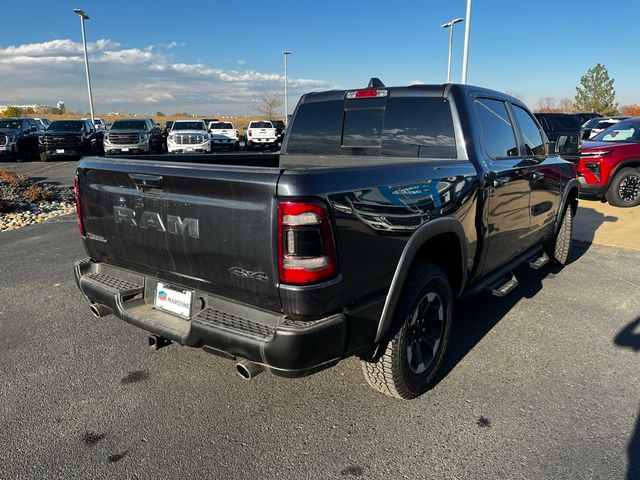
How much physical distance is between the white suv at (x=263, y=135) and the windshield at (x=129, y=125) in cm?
759

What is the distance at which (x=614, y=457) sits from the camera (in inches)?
97.6

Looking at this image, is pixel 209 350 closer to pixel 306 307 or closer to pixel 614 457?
pixel 306 307

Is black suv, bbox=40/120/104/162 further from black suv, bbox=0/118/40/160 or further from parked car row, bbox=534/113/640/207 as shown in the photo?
parked car row, bbox=534/113/640/207

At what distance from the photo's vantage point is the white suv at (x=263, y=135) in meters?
28.0

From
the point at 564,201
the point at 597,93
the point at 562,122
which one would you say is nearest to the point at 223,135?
the point at 562,122

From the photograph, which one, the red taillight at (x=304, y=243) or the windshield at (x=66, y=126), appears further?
the windshield at (x=66, y=126)

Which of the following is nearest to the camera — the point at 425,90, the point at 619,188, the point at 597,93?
the point at 425,90

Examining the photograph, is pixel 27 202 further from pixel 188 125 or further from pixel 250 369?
pixel 188 125

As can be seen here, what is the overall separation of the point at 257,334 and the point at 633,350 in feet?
10.5

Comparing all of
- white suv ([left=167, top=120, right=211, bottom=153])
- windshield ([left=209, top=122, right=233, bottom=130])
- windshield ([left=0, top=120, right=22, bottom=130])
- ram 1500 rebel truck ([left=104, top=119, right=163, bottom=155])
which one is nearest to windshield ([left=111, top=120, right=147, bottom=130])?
ram 1500 rebel truck ([left=104, top=119, right=163, bottom=155])

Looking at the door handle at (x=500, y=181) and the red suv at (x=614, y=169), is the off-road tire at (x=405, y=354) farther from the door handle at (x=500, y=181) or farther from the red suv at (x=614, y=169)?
the red suv at (x=614, y=169)

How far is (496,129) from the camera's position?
3969mm

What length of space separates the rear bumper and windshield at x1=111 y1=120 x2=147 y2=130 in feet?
68.8

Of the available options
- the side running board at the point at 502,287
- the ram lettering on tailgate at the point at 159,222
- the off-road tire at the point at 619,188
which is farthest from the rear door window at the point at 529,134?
the off-road tire at the point at 619,188
